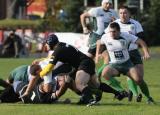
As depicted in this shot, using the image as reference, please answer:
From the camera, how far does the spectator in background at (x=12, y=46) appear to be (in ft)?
115

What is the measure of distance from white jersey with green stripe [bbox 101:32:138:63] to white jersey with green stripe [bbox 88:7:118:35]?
9.16 ft

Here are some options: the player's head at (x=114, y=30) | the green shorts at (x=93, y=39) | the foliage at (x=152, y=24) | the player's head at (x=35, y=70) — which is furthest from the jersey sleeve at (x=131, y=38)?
the foliage at (x=152, y=24)

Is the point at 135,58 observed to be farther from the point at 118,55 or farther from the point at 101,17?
the point at 101,17

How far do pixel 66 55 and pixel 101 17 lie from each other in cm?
406

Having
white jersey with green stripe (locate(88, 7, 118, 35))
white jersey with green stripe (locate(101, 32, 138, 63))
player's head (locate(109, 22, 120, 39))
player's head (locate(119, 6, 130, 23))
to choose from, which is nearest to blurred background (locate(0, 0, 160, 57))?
white jersey with green stripe (locate(88, 7, 118, 35))

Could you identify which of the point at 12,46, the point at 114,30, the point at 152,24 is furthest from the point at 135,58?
the point at 152,24

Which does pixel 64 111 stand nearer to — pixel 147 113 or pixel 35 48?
pixel 147 113

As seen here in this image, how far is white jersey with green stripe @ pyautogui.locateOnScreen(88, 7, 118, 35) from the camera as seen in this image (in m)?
17.5

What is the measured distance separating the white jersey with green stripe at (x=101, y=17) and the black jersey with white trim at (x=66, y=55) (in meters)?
3.64

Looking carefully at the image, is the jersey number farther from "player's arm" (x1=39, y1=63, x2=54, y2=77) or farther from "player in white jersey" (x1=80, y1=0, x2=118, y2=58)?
"player in white jersey" (x1=80, y1=0, x2=118, y2=58)

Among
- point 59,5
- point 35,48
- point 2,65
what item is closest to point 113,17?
point 2,65

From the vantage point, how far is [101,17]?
17.7 meters

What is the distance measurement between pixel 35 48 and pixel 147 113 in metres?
28.8

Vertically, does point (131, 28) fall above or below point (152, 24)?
above
